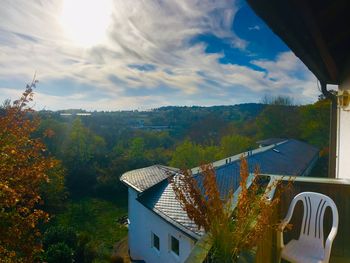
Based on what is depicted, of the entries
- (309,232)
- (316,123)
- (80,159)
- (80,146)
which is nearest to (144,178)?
(309,232)

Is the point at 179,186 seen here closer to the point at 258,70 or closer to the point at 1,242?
the point at 1,242

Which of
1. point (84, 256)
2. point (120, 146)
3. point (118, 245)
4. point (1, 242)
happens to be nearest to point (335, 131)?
point (1, 242)

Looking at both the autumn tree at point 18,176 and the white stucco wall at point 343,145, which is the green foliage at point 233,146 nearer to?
the white stucco wall at point 343,145

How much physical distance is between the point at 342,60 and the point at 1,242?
5088 mm

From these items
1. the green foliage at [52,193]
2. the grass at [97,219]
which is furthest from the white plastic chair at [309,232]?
the green foliage at [52,193]

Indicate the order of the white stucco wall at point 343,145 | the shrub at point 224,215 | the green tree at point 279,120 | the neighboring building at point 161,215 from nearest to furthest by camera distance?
the shrub at point 224,215 < the white stucco wall at point 343,145 < the neighboring building at point 161,215 < the green tree at point 279,120

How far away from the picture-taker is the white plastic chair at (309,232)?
2.15 m

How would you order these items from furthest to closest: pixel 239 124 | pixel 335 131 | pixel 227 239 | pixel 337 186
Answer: pixel 239 124, pixel 335 131, pixel 337 186, pixel 227 239

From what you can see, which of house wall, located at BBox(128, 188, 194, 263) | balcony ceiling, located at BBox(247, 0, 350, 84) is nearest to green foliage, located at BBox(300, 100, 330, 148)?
house wall, located at BBox(128, 188, 194, 263)

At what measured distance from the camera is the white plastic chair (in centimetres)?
215

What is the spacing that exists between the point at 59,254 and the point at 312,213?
9.81 metres

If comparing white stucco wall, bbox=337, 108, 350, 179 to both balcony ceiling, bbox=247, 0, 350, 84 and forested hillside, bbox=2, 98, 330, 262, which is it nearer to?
balcony ceiling, bbox=247, 0, 350, 84

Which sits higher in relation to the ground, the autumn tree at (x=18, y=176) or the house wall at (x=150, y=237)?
the autumn tree at (x=18, y=176)

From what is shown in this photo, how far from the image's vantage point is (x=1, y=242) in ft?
12.1
